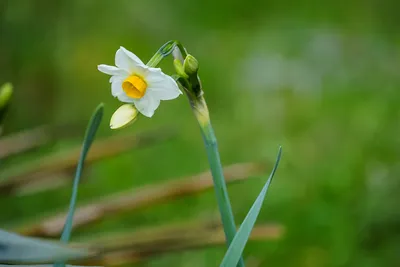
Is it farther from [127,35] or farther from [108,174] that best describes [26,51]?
[108,174]

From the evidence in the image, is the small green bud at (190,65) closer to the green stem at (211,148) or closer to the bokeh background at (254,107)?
the green stem at (211,148)

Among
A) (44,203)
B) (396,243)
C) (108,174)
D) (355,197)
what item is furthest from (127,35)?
(396,243)

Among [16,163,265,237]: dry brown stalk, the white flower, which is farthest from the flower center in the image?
[16,163,265,237]: dry brown stalk

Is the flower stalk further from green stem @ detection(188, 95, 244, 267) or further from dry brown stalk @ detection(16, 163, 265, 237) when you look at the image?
dry brown stalk @ detection(16, 163, 265, 237)

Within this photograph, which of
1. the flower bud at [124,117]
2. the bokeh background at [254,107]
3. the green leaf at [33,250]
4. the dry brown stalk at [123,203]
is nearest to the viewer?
the green leaf at [33,250]

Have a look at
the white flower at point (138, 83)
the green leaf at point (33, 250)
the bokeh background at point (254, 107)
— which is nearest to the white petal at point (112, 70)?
the white flower at point (138, 83)

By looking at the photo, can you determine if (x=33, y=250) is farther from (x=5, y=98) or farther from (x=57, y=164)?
(x=57, y=164)

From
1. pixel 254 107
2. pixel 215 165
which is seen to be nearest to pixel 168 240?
pixel 215 165


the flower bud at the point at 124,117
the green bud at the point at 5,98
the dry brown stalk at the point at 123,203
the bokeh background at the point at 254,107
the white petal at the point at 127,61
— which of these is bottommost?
the bokeh background at the point at 254,107

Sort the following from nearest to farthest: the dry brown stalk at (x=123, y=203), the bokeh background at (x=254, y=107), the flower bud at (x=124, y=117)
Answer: the flower bud at (x=124, y=117), the dry brown stalk at (x=123, y=203), the bokeh background at (x=254, y=107)
